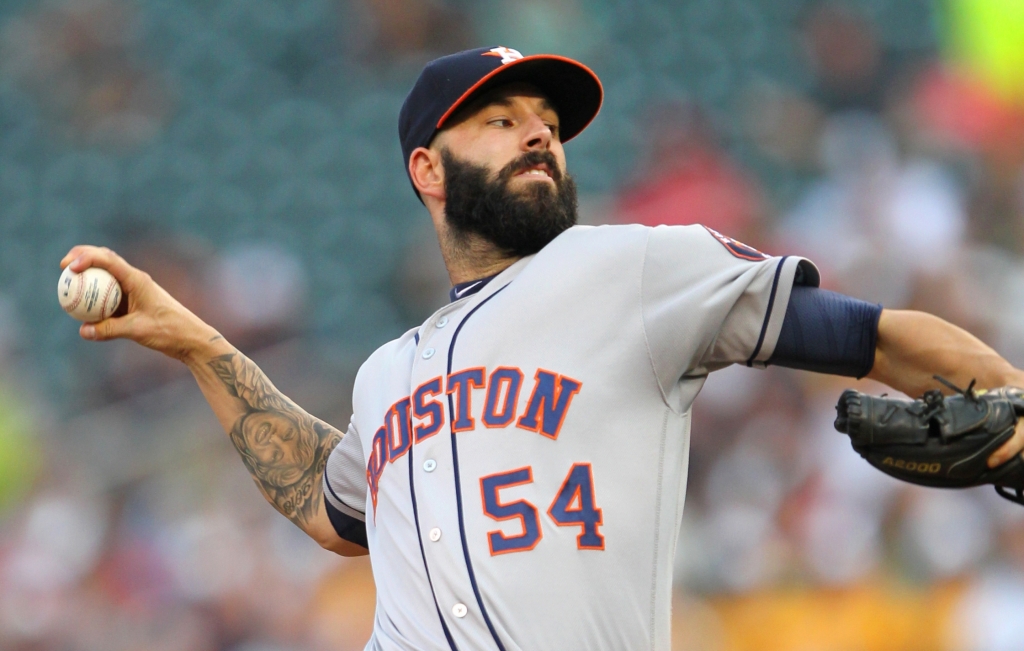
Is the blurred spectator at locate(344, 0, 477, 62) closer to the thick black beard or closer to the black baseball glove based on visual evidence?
the thick black beard

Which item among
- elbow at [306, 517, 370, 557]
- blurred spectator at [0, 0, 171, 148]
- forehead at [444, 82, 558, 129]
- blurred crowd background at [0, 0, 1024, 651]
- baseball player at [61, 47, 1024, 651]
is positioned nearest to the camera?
baseball player at [61, 47, 1024, 651]

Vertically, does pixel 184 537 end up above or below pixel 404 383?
below

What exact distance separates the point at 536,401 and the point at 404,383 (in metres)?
0.34

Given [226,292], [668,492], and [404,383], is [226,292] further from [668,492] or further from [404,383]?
[668,492]

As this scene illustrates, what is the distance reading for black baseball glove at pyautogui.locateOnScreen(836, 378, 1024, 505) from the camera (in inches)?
63.2

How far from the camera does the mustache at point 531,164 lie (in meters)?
2.11

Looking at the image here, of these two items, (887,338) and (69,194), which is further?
(69,194)

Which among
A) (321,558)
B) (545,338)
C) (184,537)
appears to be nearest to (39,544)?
(184,537)

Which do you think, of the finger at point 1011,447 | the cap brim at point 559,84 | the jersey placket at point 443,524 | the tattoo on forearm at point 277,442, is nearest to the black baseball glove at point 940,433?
the finger at point 1011,447

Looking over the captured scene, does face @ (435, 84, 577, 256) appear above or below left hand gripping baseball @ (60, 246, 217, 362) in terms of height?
above

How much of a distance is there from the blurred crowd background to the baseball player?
8.21 ft

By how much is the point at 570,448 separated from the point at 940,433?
53 cm

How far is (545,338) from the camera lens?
187 centimetres

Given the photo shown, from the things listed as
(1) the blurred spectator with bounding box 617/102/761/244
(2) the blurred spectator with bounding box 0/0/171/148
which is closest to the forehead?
(1) the blurred spectator with bounding box 617/102/761/244
